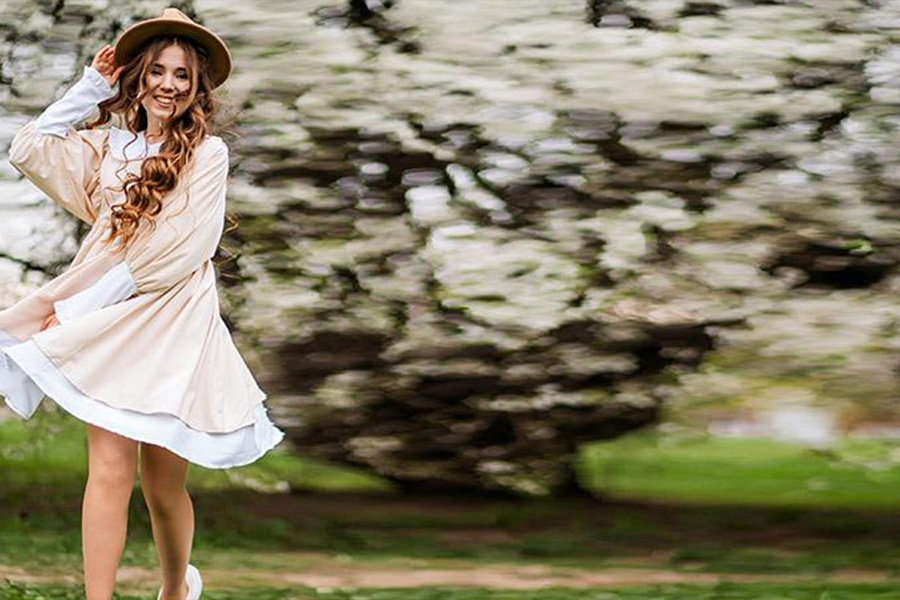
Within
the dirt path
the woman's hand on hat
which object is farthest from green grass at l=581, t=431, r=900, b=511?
the woman's hand on hat

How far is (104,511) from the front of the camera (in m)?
3.59

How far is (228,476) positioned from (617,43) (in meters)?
2.41

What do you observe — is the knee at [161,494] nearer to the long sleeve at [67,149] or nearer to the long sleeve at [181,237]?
the long sleeve at [181,237]

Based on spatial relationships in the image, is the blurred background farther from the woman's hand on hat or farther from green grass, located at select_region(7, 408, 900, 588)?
the woman's hand on hat

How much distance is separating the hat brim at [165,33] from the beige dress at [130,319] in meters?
0.09

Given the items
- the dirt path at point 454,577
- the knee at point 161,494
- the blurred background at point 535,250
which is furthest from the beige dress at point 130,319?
the blurred background at point 535,250

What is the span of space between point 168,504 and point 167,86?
3.26 ft

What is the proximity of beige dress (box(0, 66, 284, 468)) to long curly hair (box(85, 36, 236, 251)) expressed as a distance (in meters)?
0.03

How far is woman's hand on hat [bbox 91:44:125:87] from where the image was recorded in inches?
146

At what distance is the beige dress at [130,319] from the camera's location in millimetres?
3549

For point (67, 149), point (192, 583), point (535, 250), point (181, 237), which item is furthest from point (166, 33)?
point (535, 250)

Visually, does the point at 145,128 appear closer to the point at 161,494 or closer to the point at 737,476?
the point at 161,494

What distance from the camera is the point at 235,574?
19.3 feet

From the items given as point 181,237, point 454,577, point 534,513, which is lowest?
point 534,513
